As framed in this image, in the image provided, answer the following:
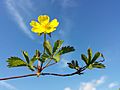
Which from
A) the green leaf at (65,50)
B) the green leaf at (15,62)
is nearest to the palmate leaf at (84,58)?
the green leaf at (65,50)

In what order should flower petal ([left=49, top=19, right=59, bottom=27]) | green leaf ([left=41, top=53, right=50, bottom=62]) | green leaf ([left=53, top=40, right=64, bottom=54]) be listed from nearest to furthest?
1. green leaf ([left=41, top=53, right=50, bottom=62])
2. flower petal ([left=49, top=19, right=59, bottom=27])
3. green leaf ([left=53, top=40, right=64, bottom=54])

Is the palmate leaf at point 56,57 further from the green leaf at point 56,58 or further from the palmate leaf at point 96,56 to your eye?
the palmate leaf at point 96,56

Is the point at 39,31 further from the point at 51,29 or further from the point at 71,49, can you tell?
the point at 71,49

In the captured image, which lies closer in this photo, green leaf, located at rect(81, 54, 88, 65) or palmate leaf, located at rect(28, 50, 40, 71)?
palmate leaf, located at rect(28, 50, 40, 71)

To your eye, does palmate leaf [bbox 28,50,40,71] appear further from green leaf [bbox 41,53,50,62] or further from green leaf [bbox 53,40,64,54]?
green leaf [bbox 53,40,64,54]

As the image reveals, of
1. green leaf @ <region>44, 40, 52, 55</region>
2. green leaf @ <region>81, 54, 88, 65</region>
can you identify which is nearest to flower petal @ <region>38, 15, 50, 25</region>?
green leaf @ <region>44, 40, 52, 55</region>

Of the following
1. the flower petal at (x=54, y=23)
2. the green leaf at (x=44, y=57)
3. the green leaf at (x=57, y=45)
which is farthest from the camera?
the green leaf at (x=57, y=45)

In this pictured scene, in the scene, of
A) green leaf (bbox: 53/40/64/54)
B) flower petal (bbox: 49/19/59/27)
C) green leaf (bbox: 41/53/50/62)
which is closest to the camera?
green leaf (bbox: 41/53/50/62)

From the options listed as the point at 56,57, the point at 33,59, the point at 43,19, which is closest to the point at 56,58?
the point at 56,57

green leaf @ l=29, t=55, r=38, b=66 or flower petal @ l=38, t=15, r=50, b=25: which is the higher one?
flower petal @ l=38, t=15, r=50, b=25

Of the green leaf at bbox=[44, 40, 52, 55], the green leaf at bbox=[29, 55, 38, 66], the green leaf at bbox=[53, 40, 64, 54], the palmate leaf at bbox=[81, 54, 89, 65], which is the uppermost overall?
the green leaf at bbox=[53, 40, 64, 54]
